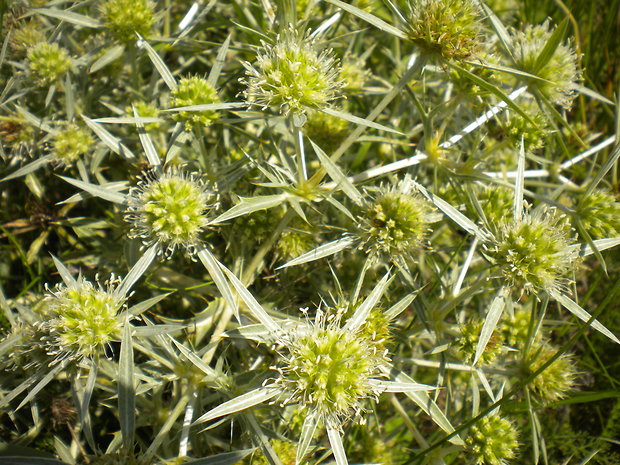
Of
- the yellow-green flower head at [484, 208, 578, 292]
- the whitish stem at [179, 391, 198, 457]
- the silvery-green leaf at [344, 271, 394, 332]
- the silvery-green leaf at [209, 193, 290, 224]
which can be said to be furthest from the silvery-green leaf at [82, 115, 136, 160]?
the yellow-green flower head at [484, 208, 578, 292]

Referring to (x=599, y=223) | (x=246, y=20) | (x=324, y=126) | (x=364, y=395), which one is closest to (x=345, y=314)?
(x=364, y=395)

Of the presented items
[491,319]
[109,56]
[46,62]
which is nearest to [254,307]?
[491,319]

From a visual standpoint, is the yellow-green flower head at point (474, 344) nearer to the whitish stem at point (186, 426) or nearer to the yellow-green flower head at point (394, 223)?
the yellow-green flower head at point (394, 223)

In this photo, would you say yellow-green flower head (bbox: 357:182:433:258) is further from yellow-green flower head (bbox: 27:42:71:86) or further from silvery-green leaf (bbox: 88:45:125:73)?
yellow-green flower head (bbox: 27:42:71:86)

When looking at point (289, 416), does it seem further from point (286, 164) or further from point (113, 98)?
point (113, 98)

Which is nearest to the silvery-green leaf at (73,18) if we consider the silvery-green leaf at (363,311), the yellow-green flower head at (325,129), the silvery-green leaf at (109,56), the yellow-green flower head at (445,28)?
the silvery-green leaf at (109,56)

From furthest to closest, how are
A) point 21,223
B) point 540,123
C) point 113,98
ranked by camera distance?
1. point 113,98
2. point 21,223
3. point 540,123

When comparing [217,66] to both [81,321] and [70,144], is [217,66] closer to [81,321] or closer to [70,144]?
[70,144]
